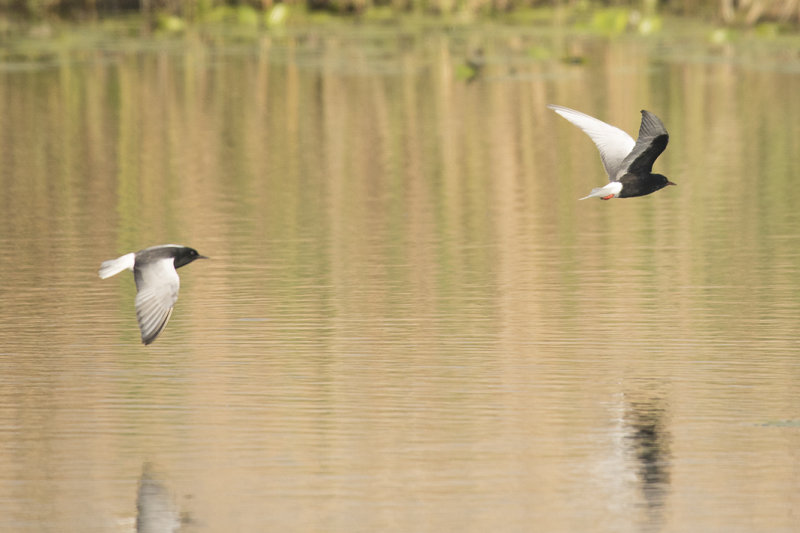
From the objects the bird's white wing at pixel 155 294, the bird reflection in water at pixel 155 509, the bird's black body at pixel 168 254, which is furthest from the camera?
the bird's black body at pixel 168 254

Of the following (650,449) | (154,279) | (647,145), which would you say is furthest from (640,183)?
(154,279)

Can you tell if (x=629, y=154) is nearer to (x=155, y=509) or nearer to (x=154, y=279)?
(x=154, y=279)

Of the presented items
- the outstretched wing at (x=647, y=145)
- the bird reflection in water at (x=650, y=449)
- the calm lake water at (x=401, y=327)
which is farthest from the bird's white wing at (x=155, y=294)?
the outstretched wing at (x=647, y=145)

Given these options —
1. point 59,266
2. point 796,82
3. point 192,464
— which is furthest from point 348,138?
point 192,464

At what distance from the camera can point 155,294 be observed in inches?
333

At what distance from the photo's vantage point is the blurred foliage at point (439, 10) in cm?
3203

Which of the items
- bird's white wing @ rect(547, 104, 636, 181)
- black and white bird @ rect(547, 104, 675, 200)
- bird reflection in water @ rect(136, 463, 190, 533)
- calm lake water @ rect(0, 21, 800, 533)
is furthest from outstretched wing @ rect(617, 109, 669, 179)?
bird reflection in water @ rect(136, 463, 190, 533)

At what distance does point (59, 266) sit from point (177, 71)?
17271 millimetres

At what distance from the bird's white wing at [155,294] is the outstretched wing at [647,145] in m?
2.44

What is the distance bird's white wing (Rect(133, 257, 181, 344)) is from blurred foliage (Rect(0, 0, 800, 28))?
23.9m

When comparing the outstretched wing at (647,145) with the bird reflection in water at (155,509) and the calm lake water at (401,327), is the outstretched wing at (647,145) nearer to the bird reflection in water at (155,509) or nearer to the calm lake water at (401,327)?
the calm lake water at (401,327)

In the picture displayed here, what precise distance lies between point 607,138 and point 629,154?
428 millimetres

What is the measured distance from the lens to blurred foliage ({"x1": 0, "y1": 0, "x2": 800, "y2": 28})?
32031 mm

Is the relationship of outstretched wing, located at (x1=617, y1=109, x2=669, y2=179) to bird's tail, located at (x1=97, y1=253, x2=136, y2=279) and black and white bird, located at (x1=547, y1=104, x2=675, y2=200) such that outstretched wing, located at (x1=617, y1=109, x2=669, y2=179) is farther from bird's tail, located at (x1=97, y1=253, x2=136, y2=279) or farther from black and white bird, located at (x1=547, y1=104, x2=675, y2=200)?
bird's tail, located at (x1=97, y1=253, x2=136, y2=279)
